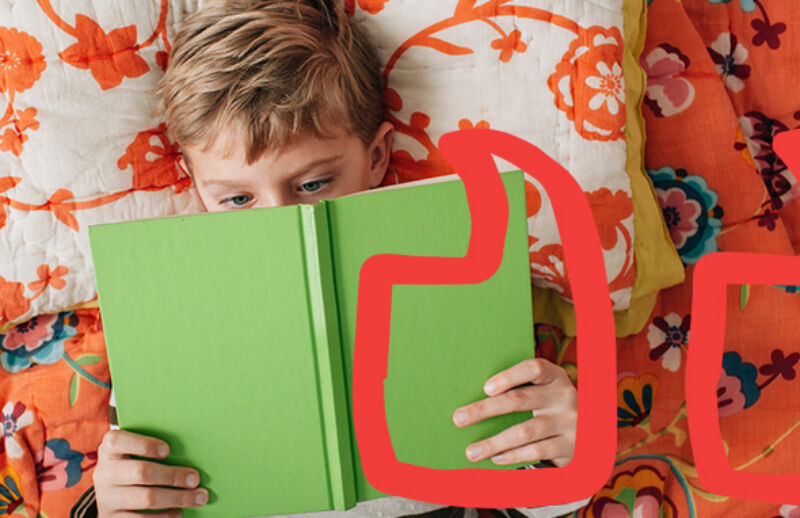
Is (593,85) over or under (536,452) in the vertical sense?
over

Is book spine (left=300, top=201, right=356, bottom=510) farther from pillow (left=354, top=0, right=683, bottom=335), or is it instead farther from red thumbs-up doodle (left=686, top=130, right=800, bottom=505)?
red thumbs-up doodle (left=686, top=130, right=800, bottom=505)

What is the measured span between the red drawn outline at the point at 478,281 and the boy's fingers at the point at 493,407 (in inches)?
2.1

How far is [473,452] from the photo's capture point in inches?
24.5

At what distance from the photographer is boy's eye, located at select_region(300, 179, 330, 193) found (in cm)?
73

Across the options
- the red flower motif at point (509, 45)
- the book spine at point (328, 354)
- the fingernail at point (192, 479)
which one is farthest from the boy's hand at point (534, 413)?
the red flower motif at point (509, 45)

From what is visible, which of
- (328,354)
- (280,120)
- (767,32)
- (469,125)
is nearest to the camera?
(328,354)

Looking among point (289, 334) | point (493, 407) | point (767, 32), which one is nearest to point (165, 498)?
point (289, 334)

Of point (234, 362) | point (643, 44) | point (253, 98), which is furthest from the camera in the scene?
point (643, 44)

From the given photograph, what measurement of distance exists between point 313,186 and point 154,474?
12.8 inches

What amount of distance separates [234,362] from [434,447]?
0.65 feet

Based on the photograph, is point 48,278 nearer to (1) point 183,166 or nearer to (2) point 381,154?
(1) point 183,166

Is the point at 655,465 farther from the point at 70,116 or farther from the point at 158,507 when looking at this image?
the point at 70,116

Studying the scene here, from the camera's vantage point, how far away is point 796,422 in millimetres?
871

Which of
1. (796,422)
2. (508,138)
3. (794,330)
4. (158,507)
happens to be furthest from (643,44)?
(158,507)
